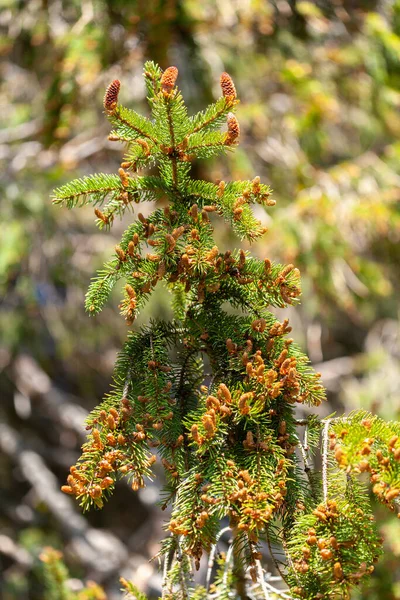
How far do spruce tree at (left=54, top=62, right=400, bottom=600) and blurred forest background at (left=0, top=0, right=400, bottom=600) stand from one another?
1732mm

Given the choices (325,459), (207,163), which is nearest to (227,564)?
(325,459)

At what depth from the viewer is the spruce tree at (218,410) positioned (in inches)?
33.4

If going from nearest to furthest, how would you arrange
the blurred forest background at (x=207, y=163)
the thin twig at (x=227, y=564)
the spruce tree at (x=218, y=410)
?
the spruce tree at (x=218, y=410)
the thin twig at (x=227, y=564)
the blurred forest background at (x=207, y=163)

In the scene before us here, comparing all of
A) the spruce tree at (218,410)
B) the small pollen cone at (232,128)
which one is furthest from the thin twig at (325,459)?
the small pollen cone at (232,128)

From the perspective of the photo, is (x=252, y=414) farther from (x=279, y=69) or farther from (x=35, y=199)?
(x=279, y=69)

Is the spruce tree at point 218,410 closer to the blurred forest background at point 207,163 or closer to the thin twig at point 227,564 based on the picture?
the thin twig at point 227,564

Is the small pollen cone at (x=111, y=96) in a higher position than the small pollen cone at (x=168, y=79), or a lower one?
lower

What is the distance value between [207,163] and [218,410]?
2.48 meters

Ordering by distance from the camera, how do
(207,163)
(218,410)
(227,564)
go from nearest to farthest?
(218,410) → (227,564) → (207,163)

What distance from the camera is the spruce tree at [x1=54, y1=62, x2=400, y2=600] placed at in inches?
33.4

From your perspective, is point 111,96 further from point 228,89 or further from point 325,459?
point 325,459

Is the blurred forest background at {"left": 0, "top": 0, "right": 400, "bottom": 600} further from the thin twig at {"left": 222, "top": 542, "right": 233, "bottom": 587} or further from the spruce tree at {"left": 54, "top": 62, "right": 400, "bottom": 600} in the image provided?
the spruce tree at {"left": 54, "top": 62, "right": 400, "bottom": 600}

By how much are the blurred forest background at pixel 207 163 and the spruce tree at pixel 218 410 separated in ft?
5.68

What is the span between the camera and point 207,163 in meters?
3.17
